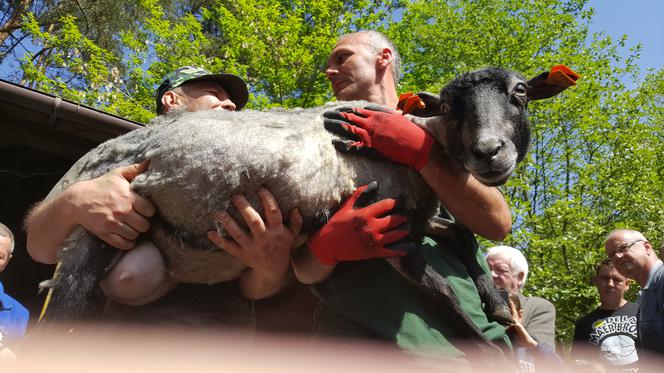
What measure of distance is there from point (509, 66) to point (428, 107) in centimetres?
1431

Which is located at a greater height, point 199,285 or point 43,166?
point 199,285

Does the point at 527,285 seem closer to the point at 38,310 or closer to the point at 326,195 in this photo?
the point at 38,310

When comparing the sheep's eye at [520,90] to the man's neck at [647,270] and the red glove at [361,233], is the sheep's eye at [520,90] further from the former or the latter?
the man's neck at [647,270]

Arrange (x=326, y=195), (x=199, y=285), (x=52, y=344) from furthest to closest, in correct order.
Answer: (x=199, y=285)
(x=326, y=195)
(x=52, y=344)

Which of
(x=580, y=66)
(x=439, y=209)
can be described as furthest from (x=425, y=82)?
(x=439, y=209)

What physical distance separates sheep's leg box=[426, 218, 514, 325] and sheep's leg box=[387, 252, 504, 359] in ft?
1.04

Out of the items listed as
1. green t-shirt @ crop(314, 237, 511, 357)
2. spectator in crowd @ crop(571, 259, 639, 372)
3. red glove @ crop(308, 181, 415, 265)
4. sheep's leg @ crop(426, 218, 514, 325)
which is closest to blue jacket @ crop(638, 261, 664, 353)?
spectator in crowd @ crop(571, 259, 639, 372)

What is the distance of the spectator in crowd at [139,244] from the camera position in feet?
7.36

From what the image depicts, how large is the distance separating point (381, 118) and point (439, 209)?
26.8 inches

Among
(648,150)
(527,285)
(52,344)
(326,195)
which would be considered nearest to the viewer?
(52,344)

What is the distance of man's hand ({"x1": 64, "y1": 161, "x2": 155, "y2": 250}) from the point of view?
2221 millimetres

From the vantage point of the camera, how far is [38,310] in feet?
21.5

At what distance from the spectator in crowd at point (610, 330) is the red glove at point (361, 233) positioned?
416 cm

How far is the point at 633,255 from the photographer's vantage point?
16.4 ft
